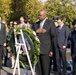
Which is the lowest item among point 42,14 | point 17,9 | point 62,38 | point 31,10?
point 62,38

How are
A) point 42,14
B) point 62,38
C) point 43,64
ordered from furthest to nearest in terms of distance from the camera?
point 62,38, point 43,64, point 42,14

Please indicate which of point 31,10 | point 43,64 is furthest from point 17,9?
point 43,64

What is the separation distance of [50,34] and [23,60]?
37.5 inches

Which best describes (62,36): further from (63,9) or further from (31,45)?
(63,9)

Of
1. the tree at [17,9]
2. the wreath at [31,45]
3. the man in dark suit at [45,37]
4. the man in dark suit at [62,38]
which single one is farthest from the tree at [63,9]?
the man in dark suit at [45,37]

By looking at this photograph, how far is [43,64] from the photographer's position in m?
7.64

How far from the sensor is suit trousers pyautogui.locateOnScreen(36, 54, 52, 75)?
24.9ft

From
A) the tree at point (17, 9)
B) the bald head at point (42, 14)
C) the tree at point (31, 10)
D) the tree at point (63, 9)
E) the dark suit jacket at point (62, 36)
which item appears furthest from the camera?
the tree at point (63, 9)

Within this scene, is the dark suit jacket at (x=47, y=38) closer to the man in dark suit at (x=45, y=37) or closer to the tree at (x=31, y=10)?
the man in dark suit at (x=45, y=37)

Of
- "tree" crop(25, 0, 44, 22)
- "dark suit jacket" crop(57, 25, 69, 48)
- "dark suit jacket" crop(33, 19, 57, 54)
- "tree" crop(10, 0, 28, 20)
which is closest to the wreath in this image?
"dark suit jacket" crop(33, 19, 57, 54)

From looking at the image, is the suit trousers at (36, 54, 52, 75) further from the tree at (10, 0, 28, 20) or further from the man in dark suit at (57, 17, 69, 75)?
the tree at (10, 0, 28, 20)

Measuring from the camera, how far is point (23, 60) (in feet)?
25.8

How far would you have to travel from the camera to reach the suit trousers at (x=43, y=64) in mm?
7604

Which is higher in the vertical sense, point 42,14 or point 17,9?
point 17,9
